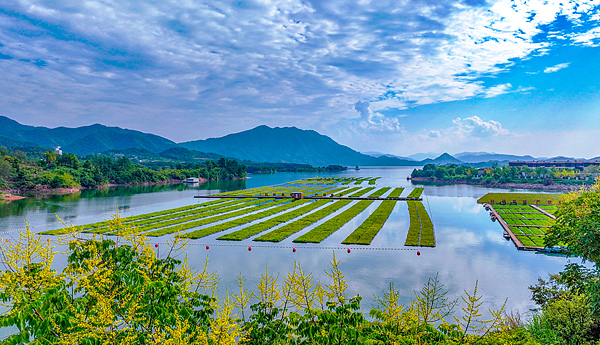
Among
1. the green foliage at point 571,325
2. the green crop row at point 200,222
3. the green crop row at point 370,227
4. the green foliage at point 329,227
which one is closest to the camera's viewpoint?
the green foliage at point 571,325

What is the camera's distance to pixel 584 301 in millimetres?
9758

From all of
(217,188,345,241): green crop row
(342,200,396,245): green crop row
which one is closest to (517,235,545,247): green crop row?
(342,200,396,245): green crop row

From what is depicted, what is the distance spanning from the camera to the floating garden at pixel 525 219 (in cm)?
2616

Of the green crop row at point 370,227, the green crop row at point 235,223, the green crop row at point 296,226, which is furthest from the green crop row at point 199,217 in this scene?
the green crop row at point 370,227

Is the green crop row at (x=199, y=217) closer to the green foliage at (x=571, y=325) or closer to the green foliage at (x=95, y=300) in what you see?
the green foliage at (x=95, y=300)

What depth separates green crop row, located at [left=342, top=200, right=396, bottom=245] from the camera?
26413 millimetres

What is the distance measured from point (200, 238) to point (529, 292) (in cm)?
2159

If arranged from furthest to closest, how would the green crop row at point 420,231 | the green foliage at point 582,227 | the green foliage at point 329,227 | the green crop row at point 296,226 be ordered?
the green crop row at point 296,226
the green foliage at point 329,227
the green crop row at point 420,231
the green foliage at point 582,227

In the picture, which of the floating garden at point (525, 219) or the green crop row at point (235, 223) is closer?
the floating garden at point (525, 219)

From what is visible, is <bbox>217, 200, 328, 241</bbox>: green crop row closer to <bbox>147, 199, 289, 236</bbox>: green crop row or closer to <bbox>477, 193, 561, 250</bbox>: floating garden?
<bbox>147, 199, 289, 236</bbox>: green crop row

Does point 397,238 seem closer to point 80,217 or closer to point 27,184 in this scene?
point 80,217

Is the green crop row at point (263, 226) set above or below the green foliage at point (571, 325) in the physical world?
below

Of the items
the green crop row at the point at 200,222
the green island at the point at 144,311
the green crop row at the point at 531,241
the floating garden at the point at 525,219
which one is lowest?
the green crop row at the point at 200,222

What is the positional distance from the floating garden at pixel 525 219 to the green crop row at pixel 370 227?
1030 cm
